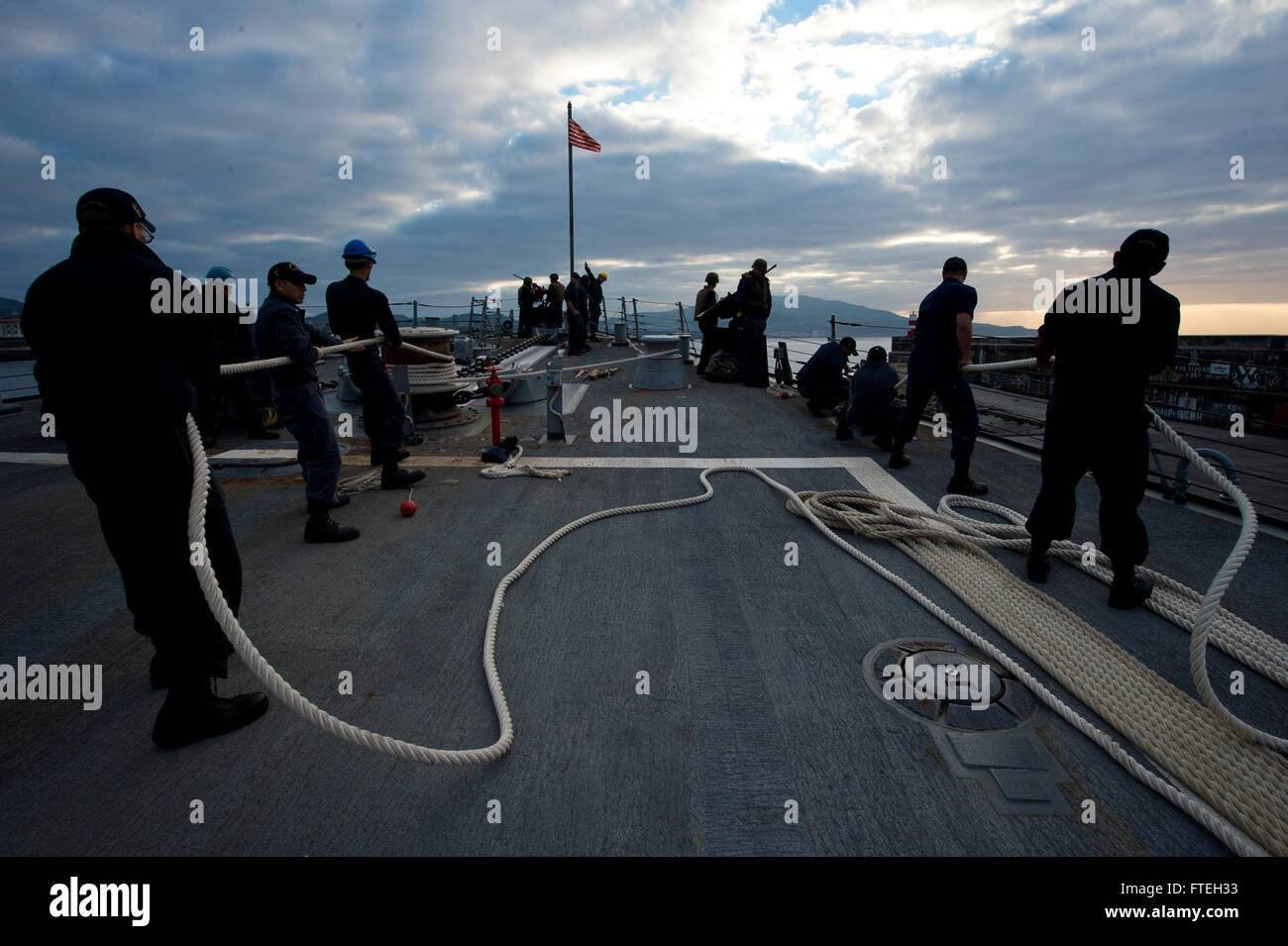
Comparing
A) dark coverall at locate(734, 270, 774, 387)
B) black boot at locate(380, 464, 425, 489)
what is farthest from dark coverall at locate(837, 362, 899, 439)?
black boot at locate(380, 464, 425, 489)

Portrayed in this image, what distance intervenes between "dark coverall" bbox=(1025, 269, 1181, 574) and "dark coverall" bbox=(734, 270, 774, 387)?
668 cm

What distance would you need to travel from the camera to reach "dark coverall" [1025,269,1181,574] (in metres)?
2.88

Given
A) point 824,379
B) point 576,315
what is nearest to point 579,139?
point 576,315

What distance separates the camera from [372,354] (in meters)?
5.03

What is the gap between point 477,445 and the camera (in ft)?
22.1

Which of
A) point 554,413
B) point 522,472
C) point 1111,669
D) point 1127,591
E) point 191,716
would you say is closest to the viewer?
point 191,716

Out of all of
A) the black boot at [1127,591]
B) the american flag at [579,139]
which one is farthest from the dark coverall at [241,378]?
the american flag at [579,139]

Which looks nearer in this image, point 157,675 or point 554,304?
point 157,675

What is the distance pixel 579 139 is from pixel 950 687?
2169 cm

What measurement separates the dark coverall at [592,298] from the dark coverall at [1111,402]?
579 inches

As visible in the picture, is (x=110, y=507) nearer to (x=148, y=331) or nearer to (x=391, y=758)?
(x=148, y=331)

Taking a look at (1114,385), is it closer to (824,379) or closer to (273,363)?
(273,363)

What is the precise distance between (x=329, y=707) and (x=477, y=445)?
14.9ft
